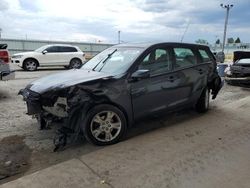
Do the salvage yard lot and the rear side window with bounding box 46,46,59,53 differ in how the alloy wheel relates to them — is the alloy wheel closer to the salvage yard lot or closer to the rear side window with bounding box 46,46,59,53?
the salvage yard lot

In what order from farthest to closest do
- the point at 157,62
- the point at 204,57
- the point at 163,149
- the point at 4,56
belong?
1. the point at 4,56
2. the point at 204,57
3. the point at 157,62
4. the point at 163,149

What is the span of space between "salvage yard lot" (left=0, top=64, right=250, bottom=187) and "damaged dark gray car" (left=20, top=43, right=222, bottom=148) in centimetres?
34

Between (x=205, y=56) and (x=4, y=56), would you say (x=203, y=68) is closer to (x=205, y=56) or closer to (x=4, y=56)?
(x=205, y=56)

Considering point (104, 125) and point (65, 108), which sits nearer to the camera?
point (65, 108)

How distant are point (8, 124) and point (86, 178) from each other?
2.82m

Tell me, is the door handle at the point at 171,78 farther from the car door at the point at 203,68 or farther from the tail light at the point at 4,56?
the tail light at the point at 4,56

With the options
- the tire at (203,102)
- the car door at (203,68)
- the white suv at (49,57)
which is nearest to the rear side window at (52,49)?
the white suv at (49,57)

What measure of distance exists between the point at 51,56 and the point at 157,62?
1373cm

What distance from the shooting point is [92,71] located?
5.46 m

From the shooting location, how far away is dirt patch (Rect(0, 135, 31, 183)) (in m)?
4.03

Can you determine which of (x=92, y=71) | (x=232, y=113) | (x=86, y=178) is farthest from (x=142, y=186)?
(x=232, y=113)

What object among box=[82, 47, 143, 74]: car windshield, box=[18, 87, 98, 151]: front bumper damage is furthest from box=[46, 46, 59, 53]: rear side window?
box=[18, 87, 98, 151]: front bumper damage

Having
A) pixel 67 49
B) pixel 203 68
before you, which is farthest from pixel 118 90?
pixel 67 49

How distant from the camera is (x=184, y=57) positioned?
6.14 m
